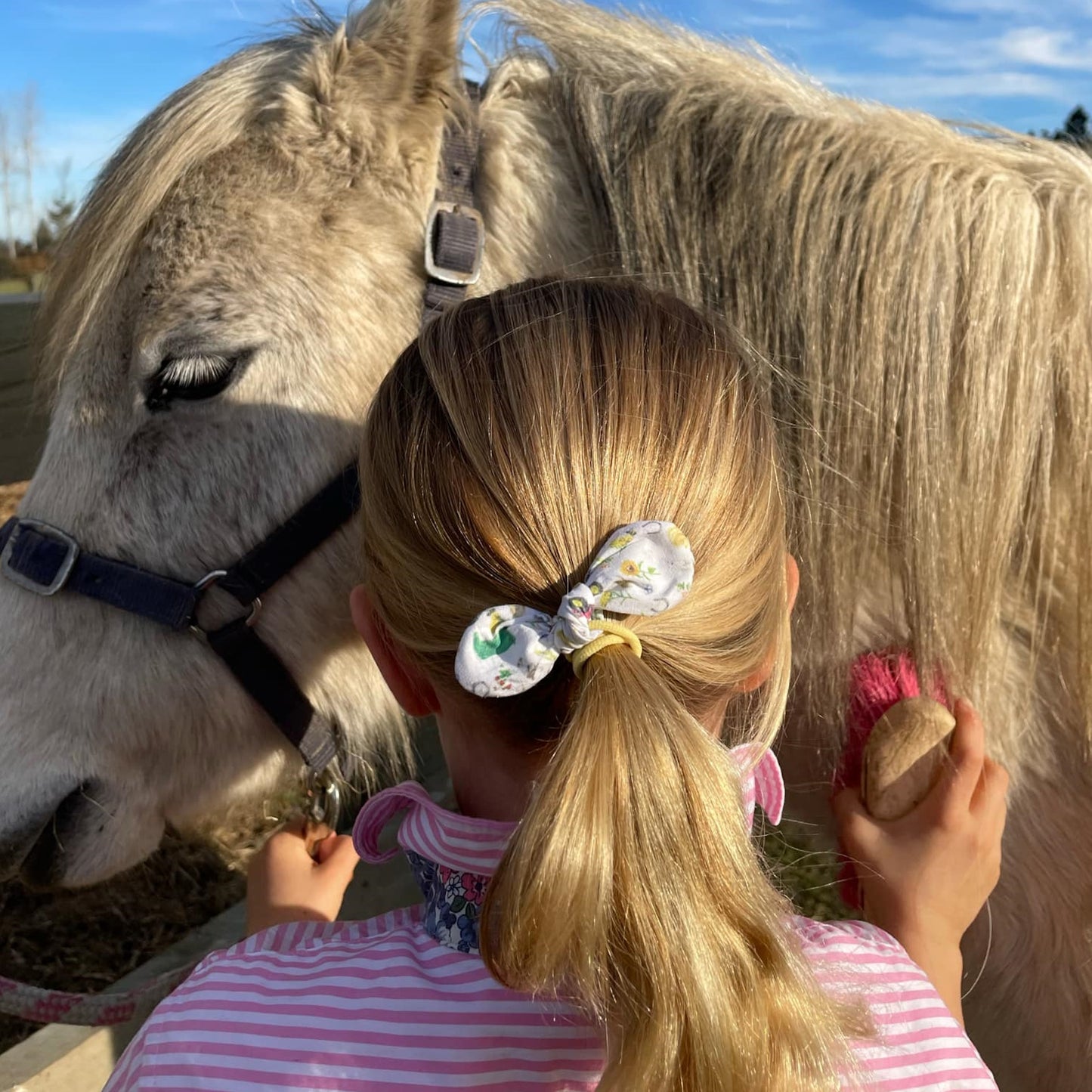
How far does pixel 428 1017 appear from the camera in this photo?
71 centimetres

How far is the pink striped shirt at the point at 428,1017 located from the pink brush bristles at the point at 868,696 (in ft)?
1.25

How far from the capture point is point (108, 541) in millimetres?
1283

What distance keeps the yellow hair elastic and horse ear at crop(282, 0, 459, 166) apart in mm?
940

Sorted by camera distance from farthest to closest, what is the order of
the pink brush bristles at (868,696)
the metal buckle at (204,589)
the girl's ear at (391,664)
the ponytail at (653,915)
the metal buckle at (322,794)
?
the metal buckle at (322,794)
the metal buckle at (204,589)
the pink brush bristles at (868,696)
the girl's ear at (391,664)
the ponytail at (653,915)

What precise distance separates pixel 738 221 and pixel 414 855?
0.90m

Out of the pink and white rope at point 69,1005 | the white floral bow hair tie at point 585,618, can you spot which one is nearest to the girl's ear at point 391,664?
the white floral bow hair tie at point 585,618

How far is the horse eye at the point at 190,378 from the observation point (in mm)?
1249

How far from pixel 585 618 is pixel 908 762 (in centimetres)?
62

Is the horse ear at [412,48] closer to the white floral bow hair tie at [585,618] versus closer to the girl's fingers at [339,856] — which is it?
the white floral bow hair tie at [585,618]

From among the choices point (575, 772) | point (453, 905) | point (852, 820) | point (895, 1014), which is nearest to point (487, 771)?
point (453, 905)

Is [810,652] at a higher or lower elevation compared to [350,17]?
lower

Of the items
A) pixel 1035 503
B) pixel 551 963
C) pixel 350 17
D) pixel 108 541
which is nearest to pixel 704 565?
pixel 551 963

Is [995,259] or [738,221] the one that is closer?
[995,259]

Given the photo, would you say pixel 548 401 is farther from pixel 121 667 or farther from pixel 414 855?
pixel 121 667
